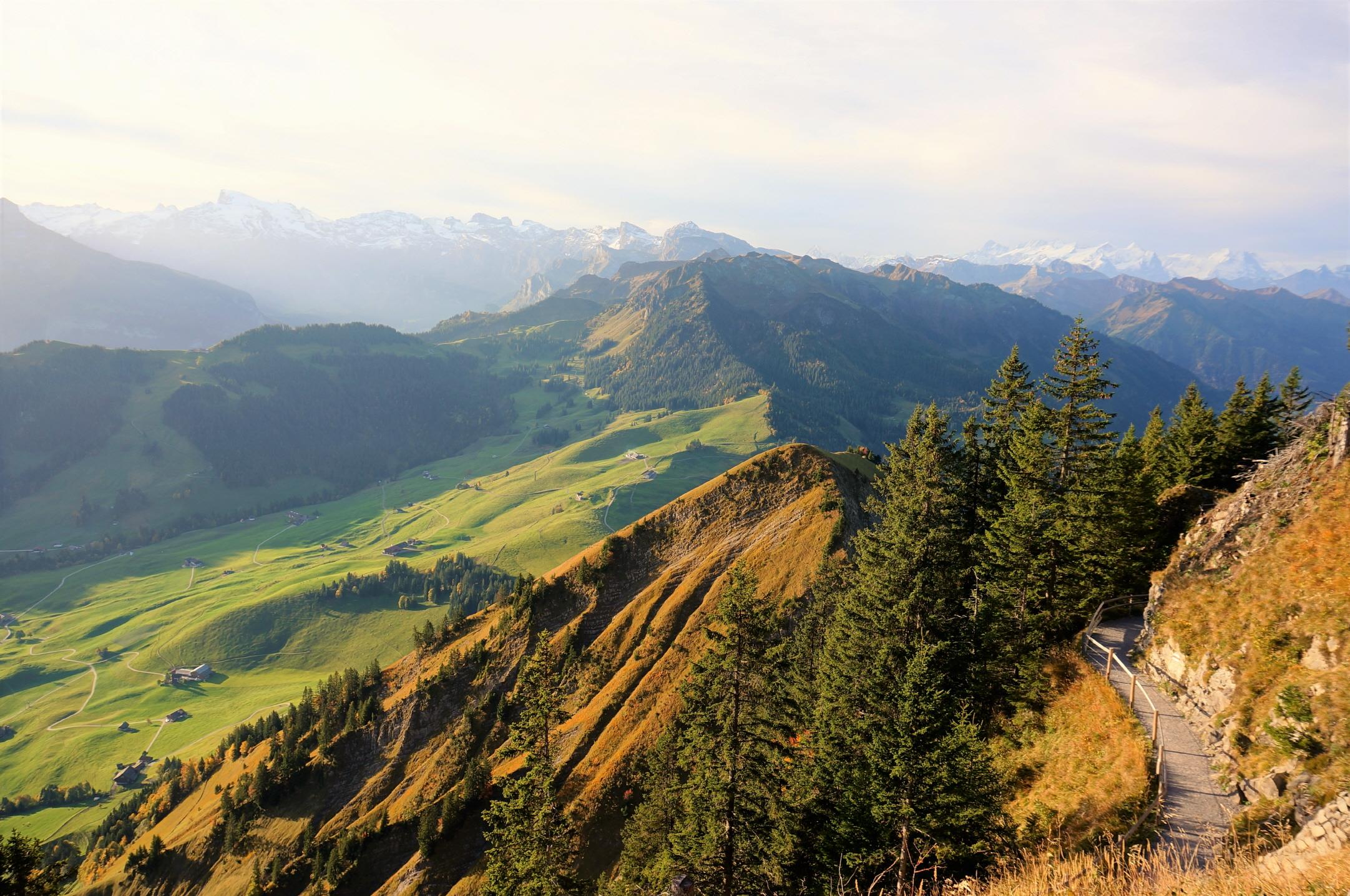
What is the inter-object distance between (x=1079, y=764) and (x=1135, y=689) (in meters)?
4.90

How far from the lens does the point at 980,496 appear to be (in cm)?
4469

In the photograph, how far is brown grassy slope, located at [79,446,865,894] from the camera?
62.6m

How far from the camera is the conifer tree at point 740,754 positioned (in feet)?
104

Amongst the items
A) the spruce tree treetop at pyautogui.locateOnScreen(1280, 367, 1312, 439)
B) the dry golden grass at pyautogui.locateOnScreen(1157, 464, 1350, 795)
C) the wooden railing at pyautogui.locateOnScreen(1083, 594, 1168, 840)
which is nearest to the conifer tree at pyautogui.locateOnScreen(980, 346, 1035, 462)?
the wooden railing at pyautogui.locateOnScreen(1083, 594, 1168, 840)

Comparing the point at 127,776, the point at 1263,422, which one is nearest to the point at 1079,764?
the point at 1263,422

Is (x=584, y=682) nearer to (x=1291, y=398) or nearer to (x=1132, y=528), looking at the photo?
(x=1132, y=528)

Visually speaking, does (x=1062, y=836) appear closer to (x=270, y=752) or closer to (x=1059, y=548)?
(x=1059, y=548)

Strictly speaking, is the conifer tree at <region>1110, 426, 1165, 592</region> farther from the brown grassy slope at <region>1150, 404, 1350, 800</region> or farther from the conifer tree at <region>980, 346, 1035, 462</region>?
the conifer tree at <region>980, 346, 1035, 462</region>

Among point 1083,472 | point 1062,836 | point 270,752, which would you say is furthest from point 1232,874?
point 270,752

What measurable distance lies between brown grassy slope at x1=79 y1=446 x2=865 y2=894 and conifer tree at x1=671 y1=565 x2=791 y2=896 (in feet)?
90.4

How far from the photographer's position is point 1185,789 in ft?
73.7

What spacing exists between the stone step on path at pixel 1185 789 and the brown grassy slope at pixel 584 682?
Result: 43444 millimetres

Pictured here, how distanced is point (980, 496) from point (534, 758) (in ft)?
127

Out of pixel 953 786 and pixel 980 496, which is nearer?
pixel 953 786
